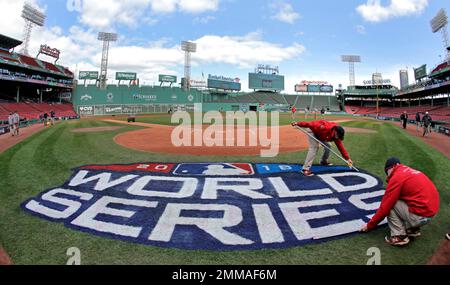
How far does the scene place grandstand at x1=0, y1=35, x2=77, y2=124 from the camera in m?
42.7

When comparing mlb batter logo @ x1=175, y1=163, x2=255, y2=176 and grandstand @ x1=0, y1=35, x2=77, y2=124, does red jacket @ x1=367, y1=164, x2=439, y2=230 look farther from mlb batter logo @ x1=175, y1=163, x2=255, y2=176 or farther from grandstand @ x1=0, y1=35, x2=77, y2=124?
grandstand @ x1=0, y1=35, x2=77, y2=124

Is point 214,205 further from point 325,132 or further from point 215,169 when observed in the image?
point 325,132

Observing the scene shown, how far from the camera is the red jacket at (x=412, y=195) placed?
4117 mm

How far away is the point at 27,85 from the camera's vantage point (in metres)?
50.3

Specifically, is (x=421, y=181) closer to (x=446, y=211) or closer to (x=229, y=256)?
(x=446, y=211)

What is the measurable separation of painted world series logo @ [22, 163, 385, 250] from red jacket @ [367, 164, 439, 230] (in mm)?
951

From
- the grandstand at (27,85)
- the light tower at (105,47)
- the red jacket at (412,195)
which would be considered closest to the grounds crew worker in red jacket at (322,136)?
the red jacket at (412,195)

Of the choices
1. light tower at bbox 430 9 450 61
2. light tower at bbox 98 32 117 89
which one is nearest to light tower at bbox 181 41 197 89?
light tower at bbox 98 32 117 89

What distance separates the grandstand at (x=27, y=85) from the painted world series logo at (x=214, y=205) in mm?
39508

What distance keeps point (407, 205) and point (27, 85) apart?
64002mm

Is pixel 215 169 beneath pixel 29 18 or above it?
beneath

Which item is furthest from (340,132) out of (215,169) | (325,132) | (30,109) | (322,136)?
(30,109)

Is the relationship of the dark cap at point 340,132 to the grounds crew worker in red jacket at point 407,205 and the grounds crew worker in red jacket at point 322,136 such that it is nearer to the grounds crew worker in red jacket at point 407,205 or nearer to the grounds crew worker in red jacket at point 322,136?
the grounds crew worker in red jacket at point 322,136
